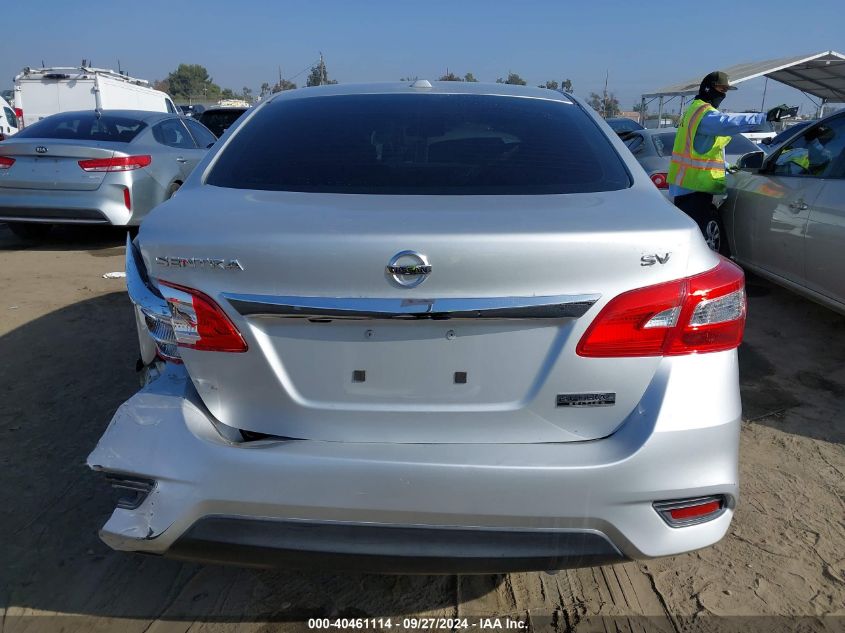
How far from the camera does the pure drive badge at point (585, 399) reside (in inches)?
66.8

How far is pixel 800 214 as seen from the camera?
4500mm

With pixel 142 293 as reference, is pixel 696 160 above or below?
below

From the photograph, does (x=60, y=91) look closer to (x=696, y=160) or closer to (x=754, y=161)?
(x=696, y=160)

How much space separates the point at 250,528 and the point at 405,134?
1.42m

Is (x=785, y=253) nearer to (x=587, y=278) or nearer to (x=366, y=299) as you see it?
(x=587, y=278)

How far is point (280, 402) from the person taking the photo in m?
1.74

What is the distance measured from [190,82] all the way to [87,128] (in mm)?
81329

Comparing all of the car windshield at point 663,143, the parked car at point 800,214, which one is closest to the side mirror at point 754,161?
the parked car at point 800,214

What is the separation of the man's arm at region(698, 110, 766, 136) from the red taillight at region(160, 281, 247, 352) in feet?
14.8

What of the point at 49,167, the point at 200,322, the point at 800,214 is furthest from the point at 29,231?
the point at 800,214

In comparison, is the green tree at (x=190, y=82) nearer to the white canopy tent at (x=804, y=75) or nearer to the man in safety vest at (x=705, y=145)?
the white canopy tent at (x=804, y=75)

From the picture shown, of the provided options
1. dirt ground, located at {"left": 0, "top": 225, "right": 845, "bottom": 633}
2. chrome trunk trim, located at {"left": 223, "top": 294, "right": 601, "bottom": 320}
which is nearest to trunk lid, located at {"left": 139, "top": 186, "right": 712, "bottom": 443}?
chrome trunk trim, located at {"left": 223, "top": 294, "right": 601, "bottom": 320}

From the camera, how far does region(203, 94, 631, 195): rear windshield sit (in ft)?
6.77

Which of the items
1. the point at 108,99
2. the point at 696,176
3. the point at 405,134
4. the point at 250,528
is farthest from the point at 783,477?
the point at 108,99
